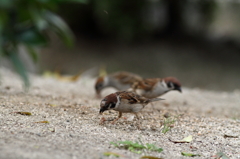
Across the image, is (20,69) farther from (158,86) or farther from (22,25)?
(158,86)

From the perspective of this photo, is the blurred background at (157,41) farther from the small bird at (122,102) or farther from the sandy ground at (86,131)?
the small bird at (122,102)

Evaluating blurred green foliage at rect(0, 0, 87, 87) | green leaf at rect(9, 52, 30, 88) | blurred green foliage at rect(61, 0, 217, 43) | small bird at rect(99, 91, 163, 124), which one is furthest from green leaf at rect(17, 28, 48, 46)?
blurred green foliage at rect(61, 0, 217, 43)

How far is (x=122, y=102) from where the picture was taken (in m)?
4.69

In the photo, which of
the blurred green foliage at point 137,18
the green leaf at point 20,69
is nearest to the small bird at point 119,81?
the green leaf at point 20,69

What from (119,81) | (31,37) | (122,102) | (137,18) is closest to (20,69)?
(31,37)

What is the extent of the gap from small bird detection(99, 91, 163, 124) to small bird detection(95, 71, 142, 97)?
8.41ft

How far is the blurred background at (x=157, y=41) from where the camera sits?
53.0ft

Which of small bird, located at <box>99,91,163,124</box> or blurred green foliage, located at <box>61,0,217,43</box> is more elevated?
blurred green foliage, located at <box>61,0,217,43</box>

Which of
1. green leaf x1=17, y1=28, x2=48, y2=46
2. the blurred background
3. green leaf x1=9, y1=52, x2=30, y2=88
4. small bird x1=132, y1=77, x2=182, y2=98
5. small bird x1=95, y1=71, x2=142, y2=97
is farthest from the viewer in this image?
the blurred background

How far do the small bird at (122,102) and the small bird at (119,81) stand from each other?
2562 mm

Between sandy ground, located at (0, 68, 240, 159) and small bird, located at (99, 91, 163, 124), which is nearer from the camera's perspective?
sandy ground, located at (0, 68, 240, 159)

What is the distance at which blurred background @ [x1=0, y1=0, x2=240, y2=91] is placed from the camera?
16141mm

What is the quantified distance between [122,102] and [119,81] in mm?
3276

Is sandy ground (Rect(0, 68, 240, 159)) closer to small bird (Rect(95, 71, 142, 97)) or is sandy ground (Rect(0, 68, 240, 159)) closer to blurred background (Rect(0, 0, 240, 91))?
small bird (Rect(95, 71, 142, 97))
